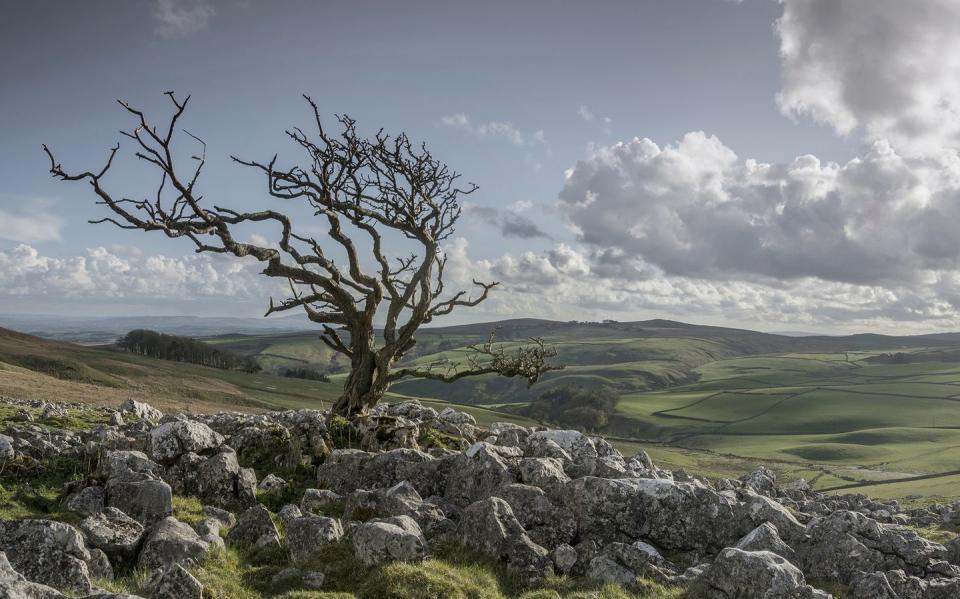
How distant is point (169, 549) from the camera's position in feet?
40.6

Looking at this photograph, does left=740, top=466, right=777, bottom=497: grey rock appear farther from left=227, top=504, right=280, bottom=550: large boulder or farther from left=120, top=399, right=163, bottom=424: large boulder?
left=120, top=399, right=163, bottom=424: large boulder

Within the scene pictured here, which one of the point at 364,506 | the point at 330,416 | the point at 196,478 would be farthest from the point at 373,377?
the point at 364,506

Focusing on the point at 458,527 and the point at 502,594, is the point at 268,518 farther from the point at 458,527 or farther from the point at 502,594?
the point at 502,594

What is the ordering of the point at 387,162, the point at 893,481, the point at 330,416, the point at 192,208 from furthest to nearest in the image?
the point at 893,481
the point at 387,162
the point at 330,416
the point at 192,208

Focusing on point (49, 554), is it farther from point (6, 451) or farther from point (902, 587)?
point (902, 587)

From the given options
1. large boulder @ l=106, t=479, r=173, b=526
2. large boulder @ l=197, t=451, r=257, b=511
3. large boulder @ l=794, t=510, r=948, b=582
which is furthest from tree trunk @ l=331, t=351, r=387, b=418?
large boulder @ l=794, t=510, r=948, b=582

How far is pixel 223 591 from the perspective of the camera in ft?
36.4

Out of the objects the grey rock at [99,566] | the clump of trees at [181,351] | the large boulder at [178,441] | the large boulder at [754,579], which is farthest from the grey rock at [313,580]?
the clump of trees at [181,351]

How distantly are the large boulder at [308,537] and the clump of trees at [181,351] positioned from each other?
155 meters

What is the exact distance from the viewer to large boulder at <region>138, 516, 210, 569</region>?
40.1 feet

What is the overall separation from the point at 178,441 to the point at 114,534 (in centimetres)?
683

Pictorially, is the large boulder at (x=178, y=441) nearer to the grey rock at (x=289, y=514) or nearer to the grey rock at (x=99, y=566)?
the grey rock at (x=289, y=514)

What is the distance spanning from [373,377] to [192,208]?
10.3 meters

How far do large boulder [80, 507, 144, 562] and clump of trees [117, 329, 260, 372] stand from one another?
504 feet
